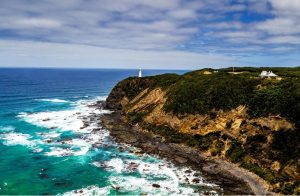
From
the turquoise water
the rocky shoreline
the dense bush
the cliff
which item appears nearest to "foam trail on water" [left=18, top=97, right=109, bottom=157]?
the turquoise water

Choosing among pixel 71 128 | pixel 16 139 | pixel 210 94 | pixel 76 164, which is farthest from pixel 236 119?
pixel 16 139

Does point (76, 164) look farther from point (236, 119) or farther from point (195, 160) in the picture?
point (236, 119)

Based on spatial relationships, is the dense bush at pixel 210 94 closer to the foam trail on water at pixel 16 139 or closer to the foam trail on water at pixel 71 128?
the foam trail on water at pixel 71 128

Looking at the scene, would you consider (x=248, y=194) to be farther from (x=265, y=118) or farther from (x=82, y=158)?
(x=82, y=158)

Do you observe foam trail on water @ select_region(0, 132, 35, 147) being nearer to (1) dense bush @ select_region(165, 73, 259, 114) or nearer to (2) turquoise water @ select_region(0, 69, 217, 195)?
(2) turquoise water @ select_region(0, 69, 217, 195)

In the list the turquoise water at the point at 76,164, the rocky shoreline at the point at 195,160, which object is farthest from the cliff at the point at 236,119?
the turquoise water at the point at 76,164
